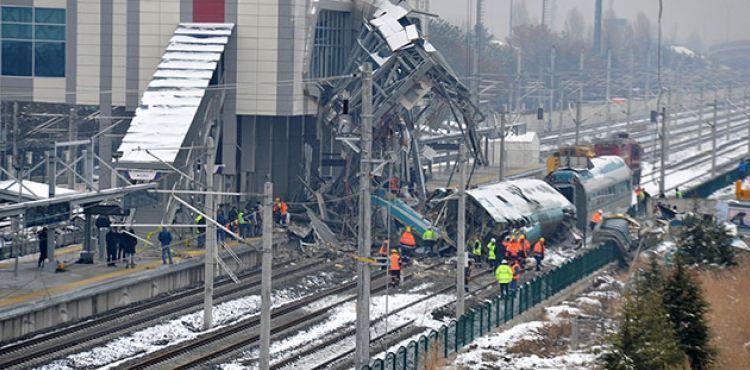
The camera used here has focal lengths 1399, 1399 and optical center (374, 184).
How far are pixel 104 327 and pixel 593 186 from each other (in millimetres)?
26976

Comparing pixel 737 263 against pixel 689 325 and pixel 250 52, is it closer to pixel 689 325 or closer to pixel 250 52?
pixel 689 325

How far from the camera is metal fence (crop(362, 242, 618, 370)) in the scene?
2873 cm

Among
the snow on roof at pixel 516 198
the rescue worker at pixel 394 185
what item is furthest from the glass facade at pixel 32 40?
the snow on roof at pixel 516 198

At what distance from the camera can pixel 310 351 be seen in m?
32.7

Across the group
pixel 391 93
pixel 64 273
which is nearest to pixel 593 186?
pixel 391 93

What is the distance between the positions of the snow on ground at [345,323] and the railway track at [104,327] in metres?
3.45

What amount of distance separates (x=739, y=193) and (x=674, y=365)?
34217 mm

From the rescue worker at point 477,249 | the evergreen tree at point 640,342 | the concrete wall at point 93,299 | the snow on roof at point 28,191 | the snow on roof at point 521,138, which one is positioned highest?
the snow on roof at point 521,138

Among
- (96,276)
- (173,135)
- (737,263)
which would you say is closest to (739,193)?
(737,263)

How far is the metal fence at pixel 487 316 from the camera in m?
28.7

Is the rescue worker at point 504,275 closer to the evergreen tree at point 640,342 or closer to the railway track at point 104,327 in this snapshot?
the railway track at point 104,327

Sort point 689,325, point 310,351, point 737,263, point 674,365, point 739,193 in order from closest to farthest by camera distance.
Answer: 1. point 674,365
2. point 689,325
3. point 310,351
4. point 737,263
5. point 739,193

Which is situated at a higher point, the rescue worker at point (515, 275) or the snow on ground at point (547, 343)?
the rescue worker at point (515, 275)

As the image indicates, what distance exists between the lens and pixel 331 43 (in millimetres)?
56875
